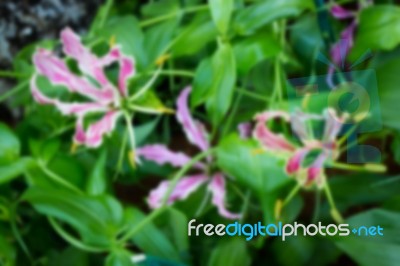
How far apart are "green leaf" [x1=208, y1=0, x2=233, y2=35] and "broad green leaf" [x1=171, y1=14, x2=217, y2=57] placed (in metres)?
0.05

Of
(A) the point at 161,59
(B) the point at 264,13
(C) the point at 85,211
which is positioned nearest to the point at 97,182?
(C) the point at 85,211

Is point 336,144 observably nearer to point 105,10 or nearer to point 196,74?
point 196,74

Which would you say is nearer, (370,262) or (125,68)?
(370,262)

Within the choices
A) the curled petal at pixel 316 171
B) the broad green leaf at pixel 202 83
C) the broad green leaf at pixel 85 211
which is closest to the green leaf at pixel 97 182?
the broad green leaf at pixel 85 211

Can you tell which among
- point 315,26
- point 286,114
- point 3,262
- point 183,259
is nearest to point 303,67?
point 315,26

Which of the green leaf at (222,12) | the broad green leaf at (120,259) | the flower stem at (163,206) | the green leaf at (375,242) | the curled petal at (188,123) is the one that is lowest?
the green leaf at (375,242)

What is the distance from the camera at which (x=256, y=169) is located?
59cm

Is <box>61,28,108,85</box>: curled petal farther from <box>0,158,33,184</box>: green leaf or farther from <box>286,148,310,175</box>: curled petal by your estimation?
<box>286,148,310,175</box>: curled petal

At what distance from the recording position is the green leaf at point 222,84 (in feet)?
2.11

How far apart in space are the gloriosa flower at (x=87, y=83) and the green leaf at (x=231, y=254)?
0.18 m

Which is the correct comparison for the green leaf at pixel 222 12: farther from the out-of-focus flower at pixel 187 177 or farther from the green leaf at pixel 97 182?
the green leaf at pixel 97 182

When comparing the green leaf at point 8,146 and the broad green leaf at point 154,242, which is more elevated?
the green leaf at point 8,146

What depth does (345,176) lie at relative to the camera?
2.24 ft

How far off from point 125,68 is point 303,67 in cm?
21
